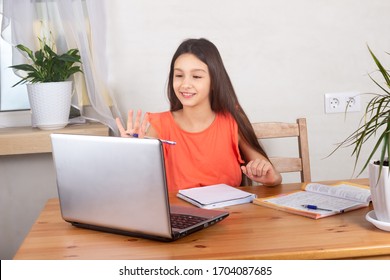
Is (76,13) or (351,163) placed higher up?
(76,13)

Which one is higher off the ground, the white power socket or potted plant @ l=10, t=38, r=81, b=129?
potted plant @ l=10, t=38, r=81, b=129

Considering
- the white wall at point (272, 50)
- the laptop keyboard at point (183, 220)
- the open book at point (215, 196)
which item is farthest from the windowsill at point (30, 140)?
the laptop keyboard at point (183, 220)

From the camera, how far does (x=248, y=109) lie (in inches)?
108

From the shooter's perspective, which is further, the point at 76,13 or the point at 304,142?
the point at 76,13

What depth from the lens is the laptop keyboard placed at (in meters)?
1.32

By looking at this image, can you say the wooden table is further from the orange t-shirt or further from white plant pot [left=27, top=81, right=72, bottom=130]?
white plant pot [left=27, top=81, right=72, bottom=130]

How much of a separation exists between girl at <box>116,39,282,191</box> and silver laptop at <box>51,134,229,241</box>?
25.0 inches

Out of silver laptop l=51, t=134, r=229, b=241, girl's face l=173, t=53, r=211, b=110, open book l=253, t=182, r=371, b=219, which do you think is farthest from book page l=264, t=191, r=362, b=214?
girl's face l=173, t=53, r=211, b=110

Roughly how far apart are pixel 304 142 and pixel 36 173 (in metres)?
1.23

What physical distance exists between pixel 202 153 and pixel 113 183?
0.84 meters

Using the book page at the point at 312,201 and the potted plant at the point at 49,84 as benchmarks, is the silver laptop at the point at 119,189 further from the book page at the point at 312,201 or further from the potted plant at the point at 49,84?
the potted plant at the point at 49,84
